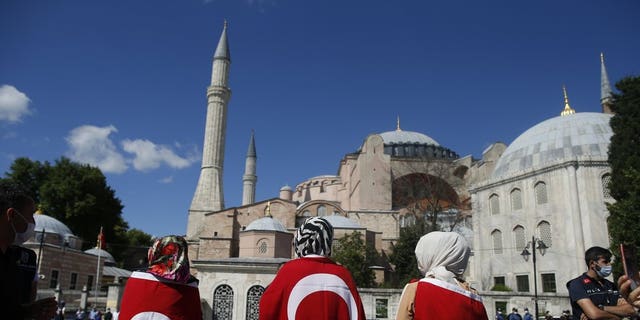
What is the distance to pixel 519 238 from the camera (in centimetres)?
2303

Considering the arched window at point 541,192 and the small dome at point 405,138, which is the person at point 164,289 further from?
the small dome at point 405,138

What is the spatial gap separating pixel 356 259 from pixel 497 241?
7.25 meters

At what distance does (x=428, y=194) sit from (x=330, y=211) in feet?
27.9

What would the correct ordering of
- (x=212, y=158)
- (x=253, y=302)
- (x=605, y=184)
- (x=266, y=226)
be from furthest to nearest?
(x=212, y=158) → (x=266, y=226) → (x=605, y=184) → (x=253, y=302)

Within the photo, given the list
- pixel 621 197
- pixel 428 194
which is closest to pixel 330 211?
pixel 428 194

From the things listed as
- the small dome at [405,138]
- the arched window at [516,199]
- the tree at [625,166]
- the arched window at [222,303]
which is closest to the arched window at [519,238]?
the arched window at [516,199]

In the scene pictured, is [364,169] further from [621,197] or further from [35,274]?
[35,274]

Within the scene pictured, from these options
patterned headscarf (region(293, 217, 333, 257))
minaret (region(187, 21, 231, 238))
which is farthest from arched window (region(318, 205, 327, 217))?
patterned headscarf (region(293, 217, 333, 257))

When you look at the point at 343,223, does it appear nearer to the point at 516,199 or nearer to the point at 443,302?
the point at 516,199

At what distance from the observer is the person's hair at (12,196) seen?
231 centimetres

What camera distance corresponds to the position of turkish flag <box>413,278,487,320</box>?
2.34 metres

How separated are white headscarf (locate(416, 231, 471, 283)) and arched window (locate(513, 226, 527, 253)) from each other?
22.4m

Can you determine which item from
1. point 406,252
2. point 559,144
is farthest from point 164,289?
point 406,252

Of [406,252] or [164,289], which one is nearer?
[164,289]
